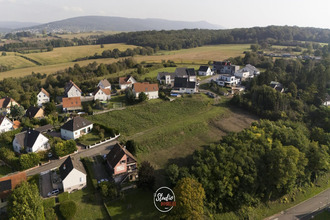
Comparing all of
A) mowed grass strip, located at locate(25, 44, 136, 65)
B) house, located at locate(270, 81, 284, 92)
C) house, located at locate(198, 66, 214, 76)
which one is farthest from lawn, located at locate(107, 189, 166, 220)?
mowed grass strip, located at locate(25, 44, 136, 65)

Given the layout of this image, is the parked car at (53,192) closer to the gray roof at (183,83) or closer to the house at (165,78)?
the gray roof at (183,83)

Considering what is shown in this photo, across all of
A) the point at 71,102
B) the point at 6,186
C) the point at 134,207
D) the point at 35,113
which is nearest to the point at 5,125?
the point at 35,113

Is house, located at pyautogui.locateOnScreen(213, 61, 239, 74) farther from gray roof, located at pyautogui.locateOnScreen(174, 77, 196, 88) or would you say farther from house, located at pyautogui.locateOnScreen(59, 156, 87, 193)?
house, located at pyautogui.locateOnScreen(59, 156, 87, 193)

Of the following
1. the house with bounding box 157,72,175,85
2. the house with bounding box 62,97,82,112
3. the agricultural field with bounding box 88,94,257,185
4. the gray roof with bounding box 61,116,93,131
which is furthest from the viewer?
the house with bounding box 157,72,175,85

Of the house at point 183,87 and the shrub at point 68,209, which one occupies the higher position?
the house at point 183,87

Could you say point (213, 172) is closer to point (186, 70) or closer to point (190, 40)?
point (186, 70)

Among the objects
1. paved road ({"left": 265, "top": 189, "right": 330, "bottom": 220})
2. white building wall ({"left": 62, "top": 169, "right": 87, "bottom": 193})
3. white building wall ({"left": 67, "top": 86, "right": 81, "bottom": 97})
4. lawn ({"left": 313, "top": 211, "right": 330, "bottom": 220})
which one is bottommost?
paved road ({"left": 265, "top": 189, "right": 330, "bottom": 220})

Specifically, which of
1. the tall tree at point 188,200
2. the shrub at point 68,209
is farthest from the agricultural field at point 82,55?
the tall tree at point 188,200
